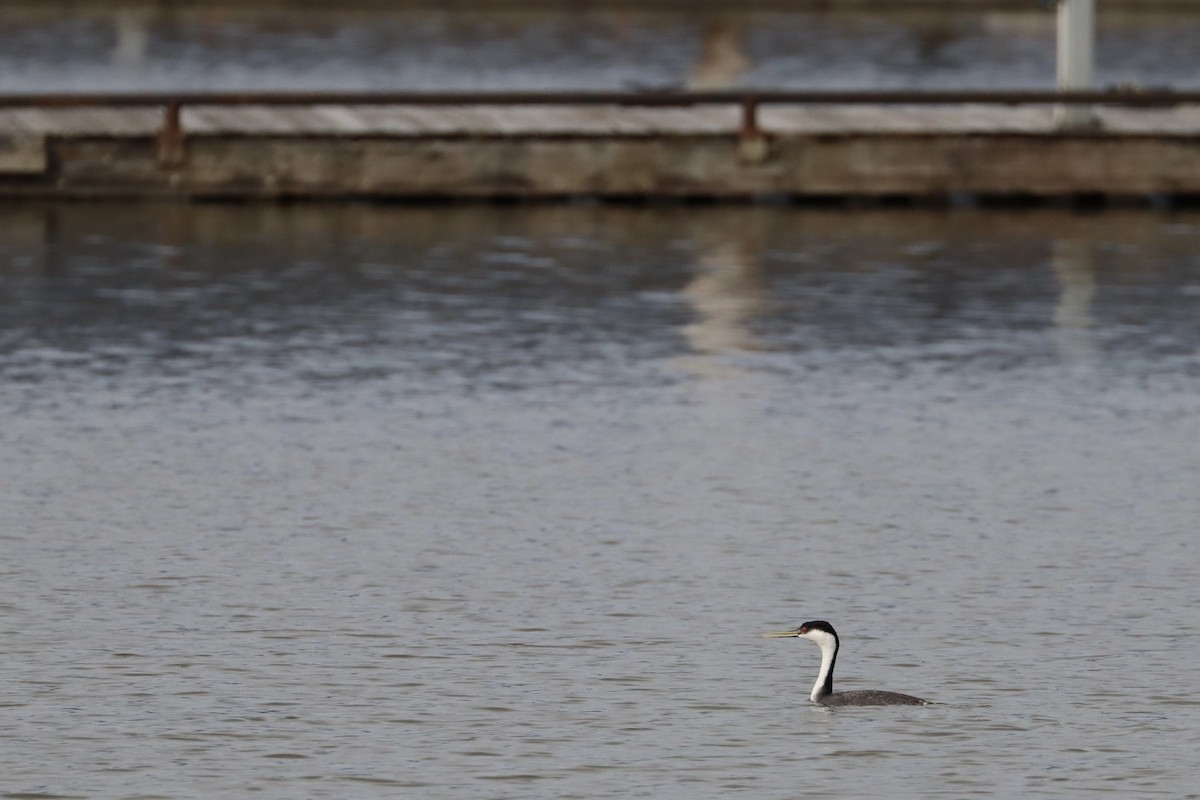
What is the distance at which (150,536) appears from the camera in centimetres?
1977

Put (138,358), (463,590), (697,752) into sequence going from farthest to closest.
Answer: (138,358), (463,590), (697,752)

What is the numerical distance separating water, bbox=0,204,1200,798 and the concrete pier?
384cm

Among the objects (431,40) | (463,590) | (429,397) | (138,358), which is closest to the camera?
(463,590)

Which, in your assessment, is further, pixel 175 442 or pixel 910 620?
pixel 175 442

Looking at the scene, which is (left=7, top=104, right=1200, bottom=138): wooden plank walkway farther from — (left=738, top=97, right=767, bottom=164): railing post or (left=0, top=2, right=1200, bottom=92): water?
(left=0, top=2, right=1200, bottom=92): water

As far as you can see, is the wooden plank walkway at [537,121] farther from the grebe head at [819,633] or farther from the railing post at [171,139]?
the grebe head at [819,633]

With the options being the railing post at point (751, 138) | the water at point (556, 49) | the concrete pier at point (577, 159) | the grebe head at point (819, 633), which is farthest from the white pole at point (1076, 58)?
the water at point (556, 49)

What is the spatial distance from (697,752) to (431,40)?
84769mm

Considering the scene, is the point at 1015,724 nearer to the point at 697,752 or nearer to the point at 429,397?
the point at 697,752

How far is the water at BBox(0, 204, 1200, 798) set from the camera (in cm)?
1441

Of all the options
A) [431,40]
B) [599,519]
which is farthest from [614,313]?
[431,40]

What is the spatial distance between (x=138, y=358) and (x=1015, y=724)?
609 inches

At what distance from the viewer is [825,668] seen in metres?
14.9

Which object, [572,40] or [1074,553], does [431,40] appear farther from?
[1074,553]
